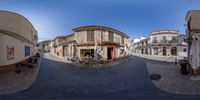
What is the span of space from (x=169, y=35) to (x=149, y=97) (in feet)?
105

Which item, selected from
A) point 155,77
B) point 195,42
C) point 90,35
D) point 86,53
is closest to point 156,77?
point 155,77

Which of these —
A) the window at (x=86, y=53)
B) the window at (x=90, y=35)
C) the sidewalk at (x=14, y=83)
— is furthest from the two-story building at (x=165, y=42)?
the sidewalk at (x=14, y=83)

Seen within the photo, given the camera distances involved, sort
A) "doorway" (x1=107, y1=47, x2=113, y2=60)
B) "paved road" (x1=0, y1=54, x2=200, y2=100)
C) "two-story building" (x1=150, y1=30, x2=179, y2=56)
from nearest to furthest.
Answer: "paved road" (x1=0, y1=54, x2=200, y2=100) → "doorway" (x1=107, y1=47, x2=113, y2=60) → "two-story building" (x1=150, y1=30, x2=179, y2=56)

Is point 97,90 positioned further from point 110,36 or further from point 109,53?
point 110,36

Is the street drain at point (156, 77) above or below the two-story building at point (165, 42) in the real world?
below

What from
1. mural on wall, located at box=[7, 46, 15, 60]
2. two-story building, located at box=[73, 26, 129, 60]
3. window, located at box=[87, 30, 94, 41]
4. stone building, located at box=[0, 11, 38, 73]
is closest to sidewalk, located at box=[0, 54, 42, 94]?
stone building, located at box=[0, 11, 38, 73]

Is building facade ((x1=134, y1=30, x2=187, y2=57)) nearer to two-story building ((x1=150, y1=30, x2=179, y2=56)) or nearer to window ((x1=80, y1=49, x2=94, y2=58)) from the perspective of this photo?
two-story building ((x1=150, y1=30, x2=179, y2=56))

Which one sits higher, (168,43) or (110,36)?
(110,36)

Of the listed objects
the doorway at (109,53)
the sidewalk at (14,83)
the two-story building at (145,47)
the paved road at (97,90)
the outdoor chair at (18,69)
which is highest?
the two-story building at (145,47)

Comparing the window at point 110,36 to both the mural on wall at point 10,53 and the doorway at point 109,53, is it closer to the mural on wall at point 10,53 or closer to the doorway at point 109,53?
the doorway at point 109,53

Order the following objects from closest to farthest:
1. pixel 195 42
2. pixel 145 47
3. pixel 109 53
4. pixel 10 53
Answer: pixel 195 42 → pixel 10 53 → pixel 109 53 → pixel 145 47

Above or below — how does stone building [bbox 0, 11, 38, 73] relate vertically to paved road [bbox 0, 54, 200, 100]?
above

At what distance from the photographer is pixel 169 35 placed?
36719mm

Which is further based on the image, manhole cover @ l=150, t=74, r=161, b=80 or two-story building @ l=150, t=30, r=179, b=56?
two-story building @ l=150, t=30, r=179, b=56
